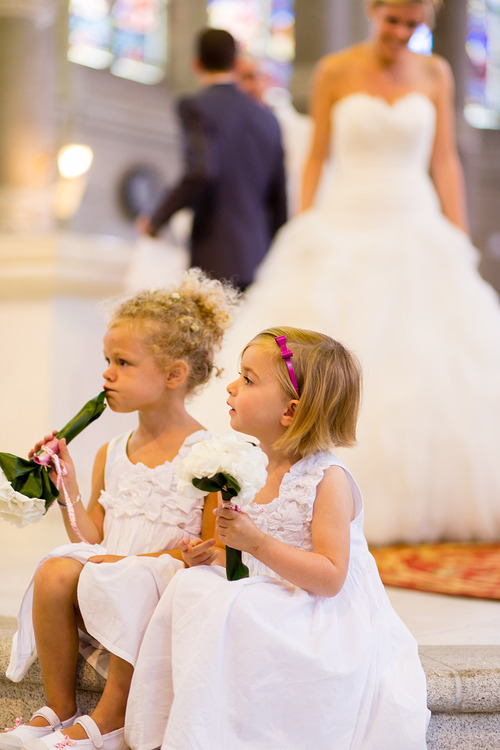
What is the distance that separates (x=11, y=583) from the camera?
2879 mm

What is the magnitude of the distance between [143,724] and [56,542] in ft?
6.13

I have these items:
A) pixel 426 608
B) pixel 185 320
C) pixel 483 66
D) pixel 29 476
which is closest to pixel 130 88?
pixel 483 66

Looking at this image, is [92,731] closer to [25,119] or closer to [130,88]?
[25,119]

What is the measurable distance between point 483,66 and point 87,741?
11950 mm

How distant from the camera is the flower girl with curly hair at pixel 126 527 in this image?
187 cm

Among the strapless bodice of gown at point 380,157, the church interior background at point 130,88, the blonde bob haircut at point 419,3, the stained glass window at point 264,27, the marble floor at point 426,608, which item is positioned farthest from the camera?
the stained glass window at point 264,27

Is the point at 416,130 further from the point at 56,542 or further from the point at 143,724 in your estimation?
the point at 143,724

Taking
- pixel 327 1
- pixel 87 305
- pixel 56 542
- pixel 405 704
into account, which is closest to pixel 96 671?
pixel 405 704

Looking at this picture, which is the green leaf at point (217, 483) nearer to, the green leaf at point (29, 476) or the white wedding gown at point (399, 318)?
the green leaf at point (29, 476)

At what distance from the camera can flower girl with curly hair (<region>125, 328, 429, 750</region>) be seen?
5.58 ft

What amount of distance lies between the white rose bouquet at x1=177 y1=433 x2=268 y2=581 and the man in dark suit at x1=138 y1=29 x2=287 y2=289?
8.09 feet

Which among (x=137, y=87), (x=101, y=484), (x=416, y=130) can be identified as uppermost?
(x=137, y=87)

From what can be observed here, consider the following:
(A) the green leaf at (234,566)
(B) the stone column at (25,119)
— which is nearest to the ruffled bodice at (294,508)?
(A) the green leaf at (234,566)

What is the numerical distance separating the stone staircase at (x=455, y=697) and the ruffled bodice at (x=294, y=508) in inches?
16.2
